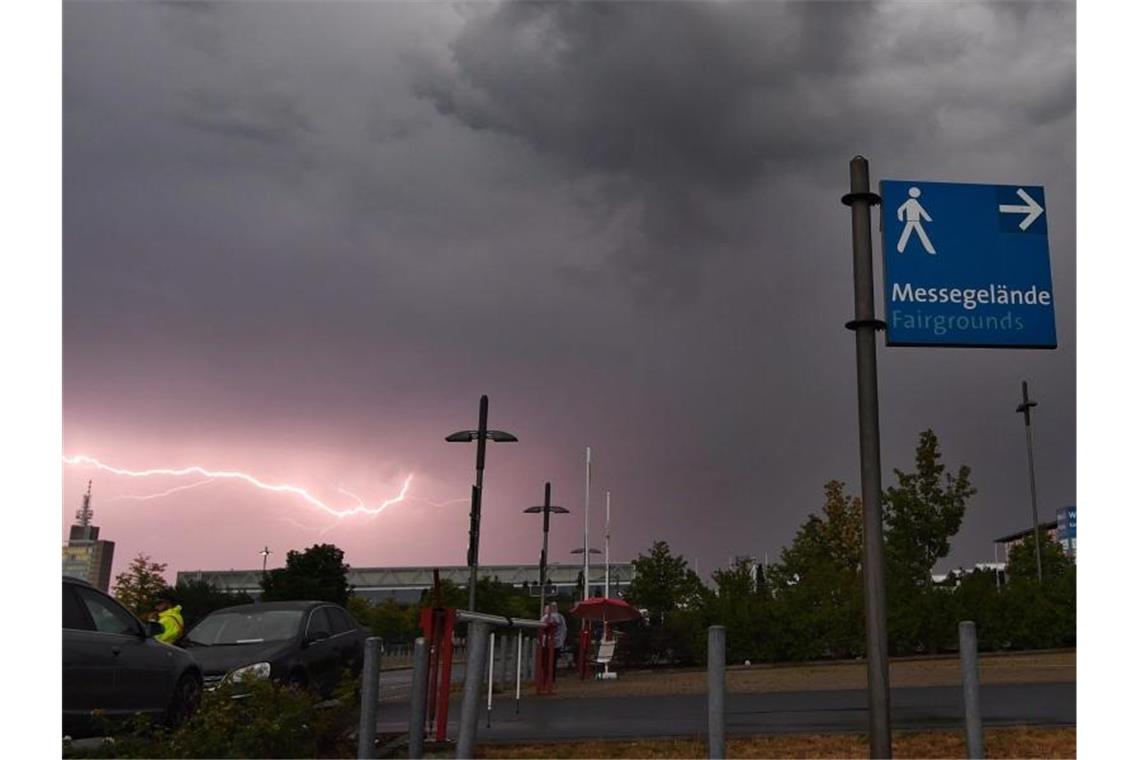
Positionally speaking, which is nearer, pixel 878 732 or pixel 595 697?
pixel 878 732

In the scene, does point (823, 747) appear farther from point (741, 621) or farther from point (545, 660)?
point (741, 621)

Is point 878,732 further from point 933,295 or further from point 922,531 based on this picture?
point 922,531

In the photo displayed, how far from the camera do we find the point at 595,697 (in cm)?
2016

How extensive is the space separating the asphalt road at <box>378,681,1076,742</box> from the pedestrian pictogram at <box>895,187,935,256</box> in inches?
203

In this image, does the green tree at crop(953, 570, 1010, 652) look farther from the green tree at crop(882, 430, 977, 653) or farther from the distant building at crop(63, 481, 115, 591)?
the distant building at crop(63, 481, 115, 591)

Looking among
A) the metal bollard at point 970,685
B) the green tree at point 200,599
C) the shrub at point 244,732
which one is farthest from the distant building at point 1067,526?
the metal bollard at point 970,685

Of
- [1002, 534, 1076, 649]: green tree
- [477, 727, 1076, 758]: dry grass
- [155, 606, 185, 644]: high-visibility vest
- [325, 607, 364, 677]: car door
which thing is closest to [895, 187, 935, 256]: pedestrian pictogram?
[477, 727, 1076, 758]: dry grass

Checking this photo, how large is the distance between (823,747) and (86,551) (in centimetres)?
15594

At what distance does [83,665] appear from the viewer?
11.4 metres

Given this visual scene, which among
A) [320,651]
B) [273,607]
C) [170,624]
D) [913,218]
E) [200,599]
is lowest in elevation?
[200,599]

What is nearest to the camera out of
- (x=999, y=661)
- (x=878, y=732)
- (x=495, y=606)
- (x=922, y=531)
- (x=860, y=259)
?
(x=878, y=732)

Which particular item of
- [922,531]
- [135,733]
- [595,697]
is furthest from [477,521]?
[922,531]

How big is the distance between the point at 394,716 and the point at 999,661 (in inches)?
647

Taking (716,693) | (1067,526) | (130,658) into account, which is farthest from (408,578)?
(716,693)
